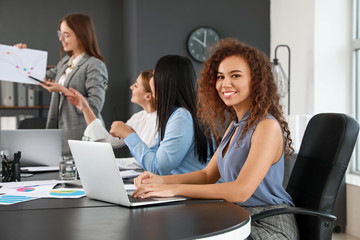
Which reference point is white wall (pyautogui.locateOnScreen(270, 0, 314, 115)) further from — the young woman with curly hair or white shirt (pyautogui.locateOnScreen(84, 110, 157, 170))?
the young woman with curly hair

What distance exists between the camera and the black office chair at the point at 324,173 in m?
1.69

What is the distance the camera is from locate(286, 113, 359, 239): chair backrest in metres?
1.71

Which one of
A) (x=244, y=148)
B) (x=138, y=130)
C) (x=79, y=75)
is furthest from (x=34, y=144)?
(x=244, y=148)

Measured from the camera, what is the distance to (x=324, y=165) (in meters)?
1.74

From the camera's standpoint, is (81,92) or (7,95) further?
(7,95)

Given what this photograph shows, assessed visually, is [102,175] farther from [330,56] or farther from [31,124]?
[330,56]

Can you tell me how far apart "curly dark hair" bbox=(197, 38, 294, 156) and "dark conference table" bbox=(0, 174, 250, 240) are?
479 mm

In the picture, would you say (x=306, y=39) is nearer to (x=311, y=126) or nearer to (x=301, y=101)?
(x=301, y=101)

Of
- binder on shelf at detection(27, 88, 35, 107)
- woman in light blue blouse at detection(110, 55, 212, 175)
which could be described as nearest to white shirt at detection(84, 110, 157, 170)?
woman in light blue blouse at detection(110, 55, 212, 175)

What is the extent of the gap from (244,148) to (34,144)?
1.18m

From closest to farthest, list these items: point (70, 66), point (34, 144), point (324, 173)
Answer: point (324, 173), point (34, 144), point (70, 66)

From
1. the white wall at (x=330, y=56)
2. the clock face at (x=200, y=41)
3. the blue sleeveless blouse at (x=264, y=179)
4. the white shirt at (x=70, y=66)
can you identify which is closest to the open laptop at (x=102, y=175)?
the blue sleeveless blouse at (x=264, y=179)

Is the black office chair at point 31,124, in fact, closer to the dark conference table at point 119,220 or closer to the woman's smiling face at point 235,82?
the woman's smiling face at point 235,82

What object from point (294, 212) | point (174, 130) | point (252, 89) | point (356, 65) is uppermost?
point (356, 65)
